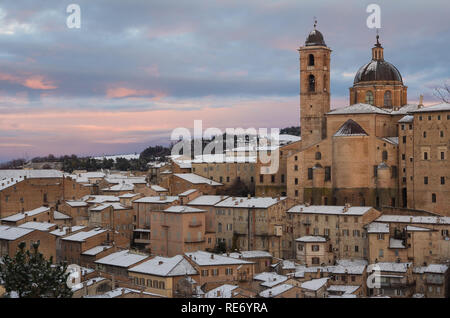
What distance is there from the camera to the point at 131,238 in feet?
196

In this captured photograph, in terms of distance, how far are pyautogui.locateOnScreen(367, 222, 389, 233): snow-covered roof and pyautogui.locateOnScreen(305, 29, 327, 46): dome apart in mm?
20958

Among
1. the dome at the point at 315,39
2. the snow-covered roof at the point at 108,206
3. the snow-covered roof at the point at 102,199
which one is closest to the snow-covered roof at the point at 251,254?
the snow-covered roof at the point at 108,206

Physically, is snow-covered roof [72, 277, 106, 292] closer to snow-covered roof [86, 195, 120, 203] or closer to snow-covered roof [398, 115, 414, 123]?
snow-covered roof [86, 195, 120, 203]

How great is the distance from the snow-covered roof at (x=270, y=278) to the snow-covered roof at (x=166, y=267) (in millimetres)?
4533

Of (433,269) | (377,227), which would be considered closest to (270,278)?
(377,227)

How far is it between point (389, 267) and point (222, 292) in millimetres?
12217

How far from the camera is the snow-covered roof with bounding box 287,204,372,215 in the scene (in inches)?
1959

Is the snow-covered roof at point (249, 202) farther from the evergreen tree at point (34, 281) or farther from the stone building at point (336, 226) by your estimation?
the evergreen tree at point (34, 281)

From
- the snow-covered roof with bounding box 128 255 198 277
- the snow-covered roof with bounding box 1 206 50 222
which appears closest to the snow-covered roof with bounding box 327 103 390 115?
the snow-covered roof with bounding box 128 255 198 277

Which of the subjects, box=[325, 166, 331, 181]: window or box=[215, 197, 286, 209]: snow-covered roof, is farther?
box=[325, 166, 331, 181]: window

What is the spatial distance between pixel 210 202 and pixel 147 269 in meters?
13.7

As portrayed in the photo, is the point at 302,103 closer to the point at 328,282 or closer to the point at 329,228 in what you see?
the point at 329,228
